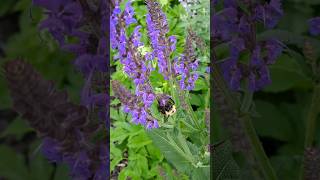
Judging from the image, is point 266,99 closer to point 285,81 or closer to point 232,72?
point 285,81

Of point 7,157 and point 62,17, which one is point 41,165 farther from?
point 62,17

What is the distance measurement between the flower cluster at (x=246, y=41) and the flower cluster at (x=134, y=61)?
113 mm

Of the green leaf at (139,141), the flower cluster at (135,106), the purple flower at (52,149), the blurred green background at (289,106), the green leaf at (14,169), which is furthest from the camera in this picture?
the blurred green background at (289,106)

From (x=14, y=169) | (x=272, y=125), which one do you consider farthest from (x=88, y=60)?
(x=272, y=125)

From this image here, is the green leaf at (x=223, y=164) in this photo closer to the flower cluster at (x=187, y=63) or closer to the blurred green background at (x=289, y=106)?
the flower cluster at (x=187, y=63)

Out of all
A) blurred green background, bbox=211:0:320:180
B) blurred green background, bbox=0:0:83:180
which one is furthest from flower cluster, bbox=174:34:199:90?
blurred green background, bbox=211:0:320:180

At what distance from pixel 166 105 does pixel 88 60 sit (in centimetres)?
14

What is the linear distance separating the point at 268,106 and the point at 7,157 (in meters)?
0.69

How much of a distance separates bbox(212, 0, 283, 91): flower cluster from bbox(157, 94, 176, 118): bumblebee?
9cm

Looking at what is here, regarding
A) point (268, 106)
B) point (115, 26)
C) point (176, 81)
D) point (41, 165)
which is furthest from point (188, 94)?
point (268, 106)

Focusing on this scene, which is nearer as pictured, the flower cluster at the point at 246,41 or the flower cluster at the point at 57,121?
the flower cluster at the point at 57,121

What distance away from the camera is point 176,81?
0.95 metres

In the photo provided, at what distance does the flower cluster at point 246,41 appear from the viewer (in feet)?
3.01

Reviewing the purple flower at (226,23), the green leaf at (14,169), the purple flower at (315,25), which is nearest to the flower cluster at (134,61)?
the purple flower at (226,23)
